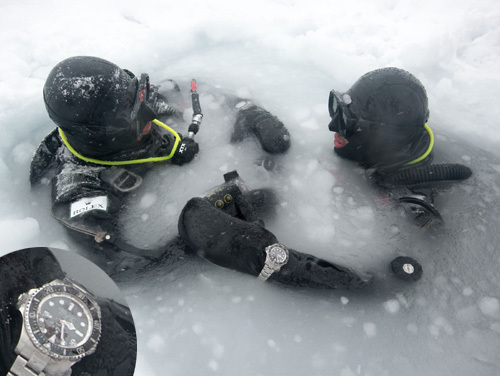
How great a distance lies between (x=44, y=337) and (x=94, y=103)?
1.47m

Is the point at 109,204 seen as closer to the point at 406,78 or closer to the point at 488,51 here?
the point at 406,78

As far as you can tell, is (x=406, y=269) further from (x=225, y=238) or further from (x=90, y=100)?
(x=90, y=100)

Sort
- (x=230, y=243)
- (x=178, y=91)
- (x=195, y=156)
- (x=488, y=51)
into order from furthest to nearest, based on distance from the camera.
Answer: (x=488, y=51), (x=178, y=91), (x=195, y=156), (x=230, y=243)

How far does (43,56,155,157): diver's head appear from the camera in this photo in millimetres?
2178

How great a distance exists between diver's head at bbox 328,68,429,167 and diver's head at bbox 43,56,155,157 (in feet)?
4.91

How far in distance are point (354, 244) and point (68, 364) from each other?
2012 mm

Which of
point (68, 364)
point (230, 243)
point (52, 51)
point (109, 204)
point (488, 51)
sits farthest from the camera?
point (488, 51)

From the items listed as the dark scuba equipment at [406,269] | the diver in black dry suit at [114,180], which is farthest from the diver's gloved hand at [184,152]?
the dark scuba equipment at [406,269]

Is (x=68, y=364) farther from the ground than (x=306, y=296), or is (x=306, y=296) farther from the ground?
(x=68, y=364)

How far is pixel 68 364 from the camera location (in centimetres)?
128

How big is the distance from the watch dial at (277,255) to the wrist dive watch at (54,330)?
1049 mm

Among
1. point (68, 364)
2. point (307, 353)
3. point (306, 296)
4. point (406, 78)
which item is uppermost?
point (406, 78)

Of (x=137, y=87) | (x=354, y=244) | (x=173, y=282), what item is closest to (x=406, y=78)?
(x=354, y=244)

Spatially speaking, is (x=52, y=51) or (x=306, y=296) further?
(x=52, y=51)
